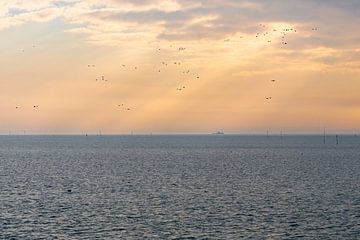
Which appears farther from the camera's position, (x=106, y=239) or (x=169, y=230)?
(x=169, y=230)

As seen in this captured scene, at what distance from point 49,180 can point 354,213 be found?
81082 mm

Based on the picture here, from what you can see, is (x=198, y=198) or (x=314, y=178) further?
(x=314, y=178)

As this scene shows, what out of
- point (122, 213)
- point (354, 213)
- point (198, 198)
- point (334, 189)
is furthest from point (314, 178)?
point (122, 213)

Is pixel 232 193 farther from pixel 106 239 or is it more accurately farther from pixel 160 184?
pixel 106 239

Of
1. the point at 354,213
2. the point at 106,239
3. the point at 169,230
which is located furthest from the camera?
the point at 354,213

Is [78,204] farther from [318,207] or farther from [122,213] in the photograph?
[318,207]

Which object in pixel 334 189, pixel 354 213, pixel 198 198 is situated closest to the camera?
pixel 354 213

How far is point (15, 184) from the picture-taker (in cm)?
12250

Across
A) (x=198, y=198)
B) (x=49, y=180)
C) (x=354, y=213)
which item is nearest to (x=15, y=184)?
(x=49, y=180)

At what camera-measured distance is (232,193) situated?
102625 millimetres

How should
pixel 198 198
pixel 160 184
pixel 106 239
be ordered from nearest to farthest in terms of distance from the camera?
pixel 106 239
pixel 198 198
pixel 160 184

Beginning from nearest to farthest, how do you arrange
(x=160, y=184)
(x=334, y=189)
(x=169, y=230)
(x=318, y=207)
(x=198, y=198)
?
(x=169, y=230) < (x=318, y=207) < (x=198, y=198) < (x=334, y=189) < (x=160, y=184)

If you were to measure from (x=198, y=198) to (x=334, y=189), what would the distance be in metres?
31.5

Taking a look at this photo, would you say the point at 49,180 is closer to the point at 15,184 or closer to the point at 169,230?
the point at 15,184
